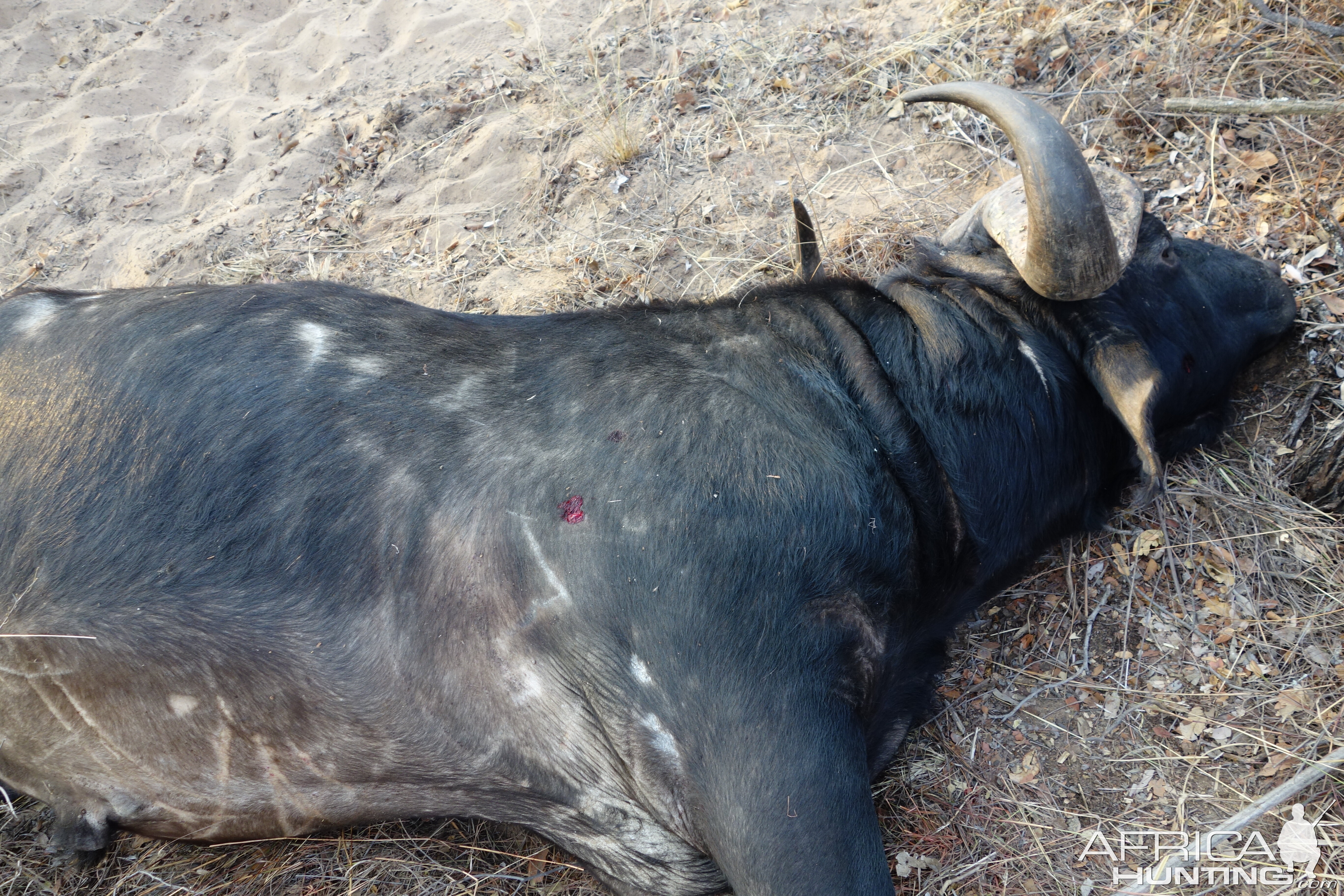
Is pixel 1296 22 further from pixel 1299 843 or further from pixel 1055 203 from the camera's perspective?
pixel 1299 843

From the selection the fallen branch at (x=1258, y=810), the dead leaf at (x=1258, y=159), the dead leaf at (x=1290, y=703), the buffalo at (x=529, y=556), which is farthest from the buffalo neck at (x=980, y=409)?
the dead leaf at (x=1258, y=159)

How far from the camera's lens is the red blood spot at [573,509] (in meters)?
2.30

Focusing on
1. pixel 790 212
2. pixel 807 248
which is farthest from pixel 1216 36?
pixel 807 248

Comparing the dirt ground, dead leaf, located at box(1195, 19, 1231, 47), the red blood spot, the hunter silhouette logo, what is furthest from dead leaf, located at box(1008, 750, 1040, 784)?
dead leaf, located at box(1195, 19, 1231, 47)

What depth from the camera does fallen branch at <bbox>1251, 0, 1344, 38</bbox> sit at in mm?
3385

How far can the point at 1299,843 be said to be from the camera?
2.35 meters

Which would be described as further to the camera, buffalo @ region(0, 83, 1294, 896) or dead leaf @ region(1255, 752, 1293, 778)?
dead leaf @ region(1255, 752, 1293, 778)

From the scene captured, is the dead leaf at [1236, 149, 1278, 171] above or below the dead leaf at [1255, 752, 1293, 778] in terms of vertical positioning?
above

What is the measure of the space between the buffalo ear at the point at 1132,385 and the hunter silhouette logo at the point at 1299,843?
3.17 feet

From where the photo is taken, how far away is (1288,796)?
7.88 feet

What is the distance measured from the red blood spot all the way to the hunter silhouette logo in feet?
7.10

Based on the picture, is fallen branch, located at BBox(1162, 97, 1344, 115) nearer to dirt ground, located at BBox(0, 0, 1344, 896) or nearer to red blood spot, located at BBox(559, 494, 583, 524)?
dirt ground, located at BBox(0, 0, 1344, 896)

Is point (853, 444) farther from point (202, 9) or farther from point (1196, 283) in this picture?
point (202, 9)

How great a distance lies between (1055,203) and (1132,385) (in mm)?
684
